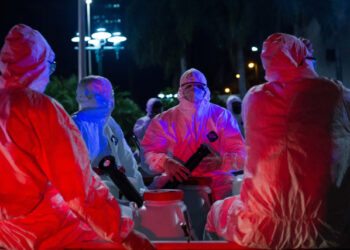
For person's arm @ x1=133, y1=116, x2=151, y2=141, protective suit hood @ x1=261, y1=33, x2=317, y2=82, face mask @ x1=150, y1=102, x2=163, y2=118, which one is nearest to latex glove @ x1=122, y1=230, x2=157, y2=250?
protective suit hood @ x1=261, y1=33, x2=317, y2=82

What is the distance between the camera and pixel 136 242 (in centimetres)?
198

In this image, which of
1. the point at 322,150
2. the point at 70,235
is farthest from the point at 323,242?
the point at 70,235

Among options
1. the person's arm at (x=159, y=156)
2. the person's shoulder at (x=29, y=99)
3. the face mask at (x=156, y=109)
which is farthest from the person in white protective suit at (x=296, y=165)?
the face mask at (x=156, y=109)

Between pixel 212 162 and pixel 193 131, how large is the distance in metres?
0.53

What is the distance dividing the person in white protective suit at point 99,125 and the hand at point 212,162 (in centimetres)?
70

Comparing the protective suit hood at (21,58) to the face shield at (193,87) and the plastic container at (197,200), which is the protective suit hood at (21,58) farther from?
the face shield at (193,87)

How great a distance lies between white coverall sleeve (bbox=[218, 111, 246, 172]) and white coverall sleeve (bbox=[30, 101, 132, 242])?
1482 mm

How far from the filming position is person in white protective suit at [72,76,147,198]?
377cm

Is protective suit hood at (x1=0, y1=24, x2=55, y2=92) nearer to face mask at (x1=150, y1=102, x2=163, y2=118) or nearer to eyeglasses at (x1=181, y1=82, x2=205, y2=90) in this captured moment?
eyeglasses at (x1=181, y1=82, x2=205, y2=90)

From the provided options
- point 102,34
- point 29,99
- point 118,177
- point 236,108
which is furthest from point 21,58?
point 102,34

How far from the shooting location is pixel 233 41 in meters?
20.3

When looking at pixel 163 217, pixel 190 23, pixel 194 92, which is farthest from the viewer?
pixel 190 23

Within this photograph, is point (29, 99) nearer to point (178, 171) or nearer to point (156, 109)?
point (178, 171)

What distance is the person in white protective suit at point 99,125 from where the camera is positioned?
377 cm
